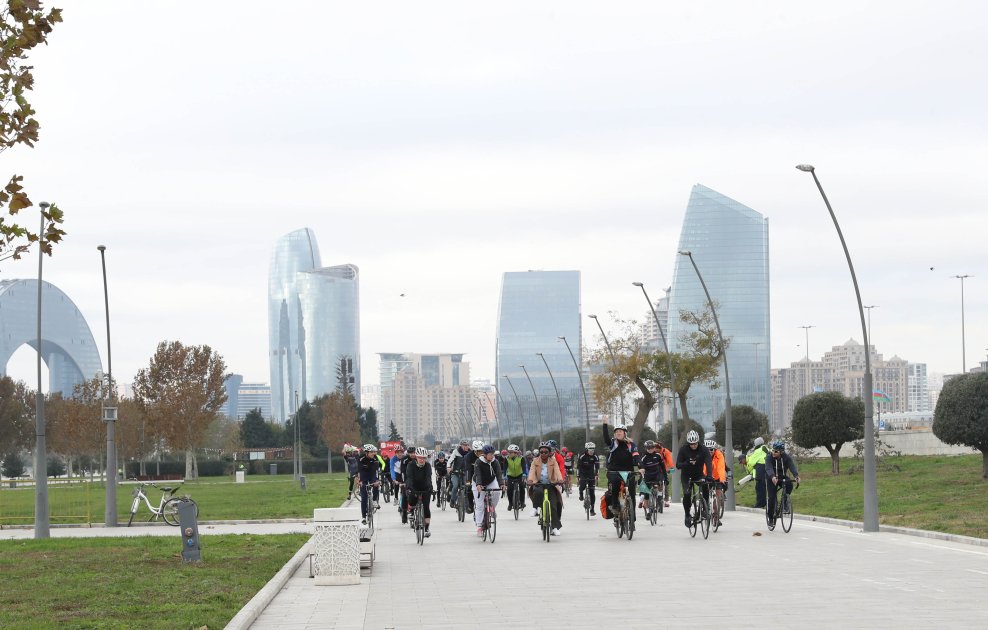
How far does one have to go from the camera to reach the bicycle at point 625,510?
924 inches

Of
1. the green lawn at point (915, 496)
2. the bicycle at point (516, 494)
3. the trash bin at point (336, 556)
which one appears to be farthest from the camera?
the bicycle at point (516, 494)

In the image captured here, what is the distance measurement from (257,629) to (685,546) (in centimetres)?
1061

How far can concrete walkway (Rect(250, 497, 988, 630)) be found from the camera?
12.5 m

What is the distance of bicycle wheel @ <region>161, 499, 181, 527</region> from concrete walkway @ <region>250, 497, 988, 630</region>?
1134 centimetres

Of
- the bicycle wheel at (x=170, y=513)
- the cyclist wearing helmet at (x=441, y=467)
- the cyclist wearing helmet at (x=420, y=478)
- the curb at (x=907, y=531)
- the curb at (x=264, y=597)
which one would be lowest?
the bicycle wheel at (x=170, y=513)

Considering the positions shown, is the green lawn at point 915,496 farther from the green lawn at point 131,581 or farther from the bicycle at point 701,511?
the green lawn at point 131,581

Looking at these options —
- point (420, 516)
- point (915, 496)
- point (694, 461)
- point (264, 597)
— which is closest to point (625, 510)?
point (694, 461)

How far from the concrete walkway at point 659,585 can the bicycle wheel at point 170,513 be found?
11335 millimetres

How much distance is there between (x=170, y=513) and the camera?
112 ft

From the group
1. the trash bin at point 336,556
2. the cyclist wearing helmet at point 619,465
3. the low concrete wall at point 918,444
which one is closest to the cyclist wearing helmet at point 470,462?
the cyclist wearing helmet at point 619,465

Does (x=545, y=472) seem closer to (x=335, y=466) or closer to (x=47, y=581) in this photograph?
(x=47, y=581)

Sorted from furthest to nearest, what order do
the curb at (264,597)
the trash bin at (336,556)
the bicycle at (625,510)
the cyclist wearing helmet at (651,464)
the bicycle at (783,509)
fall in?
the cyclist wearing helmet at (651,464), the bicycle at (783,509), the bicycle at (625,510), the trash bin at (336,556), the curb at (264,597)

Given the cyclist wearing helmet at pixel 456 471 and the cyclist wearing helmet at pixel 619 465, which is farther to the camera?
the cyclist wearing helmet at pixel 456 471

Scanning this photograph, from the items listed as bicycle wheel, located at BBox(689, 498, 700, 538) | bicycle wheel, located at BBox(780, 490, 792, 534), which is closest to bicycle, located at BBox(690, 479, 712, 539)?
bicycle wheel, located at BBox(689, 498, 700, 538)
